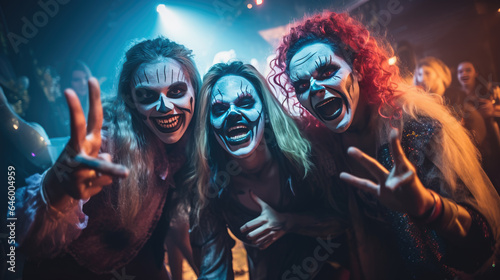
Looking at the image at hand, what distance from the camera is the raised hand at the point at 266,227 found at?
1.67 m

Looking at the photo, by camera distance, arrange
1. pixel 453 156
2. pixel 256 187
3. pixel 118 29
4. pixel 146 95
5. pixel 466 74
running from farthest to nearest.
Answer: pixel 466 74, pixel 118 29, pixel 256 187, pixel 146 95, pixel 453 156

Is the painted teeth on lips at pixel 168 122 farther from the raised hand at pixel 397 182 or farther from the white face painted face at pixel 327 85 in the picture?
the raised hand at pixel 397 182

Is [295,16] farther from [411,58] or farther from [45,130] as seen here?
[45,130]

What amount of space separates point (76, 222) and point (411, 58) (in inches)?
128

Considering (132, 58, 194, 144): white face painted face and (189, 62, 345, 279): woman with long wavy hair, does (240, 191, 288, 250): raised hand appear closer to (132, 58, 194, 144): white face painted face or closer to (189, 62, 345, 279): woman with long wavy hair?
(189, 62, 345, 279): woman with long wavy hair

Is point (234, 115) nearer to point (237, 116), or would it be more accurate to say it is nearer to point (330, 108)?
point (237, 116)

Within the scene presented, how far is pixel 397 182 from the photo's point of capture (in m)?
1.16

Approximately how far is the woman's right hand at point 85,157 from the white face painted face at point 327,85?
1.16 meters

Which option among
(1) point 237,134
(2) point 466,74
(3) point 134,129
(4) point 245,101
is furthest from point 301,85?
(2) point 466,74

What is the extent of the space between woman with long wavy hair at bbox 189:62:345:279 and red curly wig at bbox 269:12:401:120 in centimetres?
41

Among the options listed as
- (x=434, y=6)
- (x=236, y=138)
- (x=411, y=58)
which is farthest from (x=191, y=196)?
(x=434, y=6)

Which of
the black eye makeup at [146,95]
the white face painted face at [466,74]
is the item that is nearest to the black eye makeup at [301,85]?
the black eye makeup at [146,95]

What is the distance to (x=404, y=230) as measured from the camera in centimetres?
161

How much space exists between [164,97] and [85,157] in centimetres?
63
